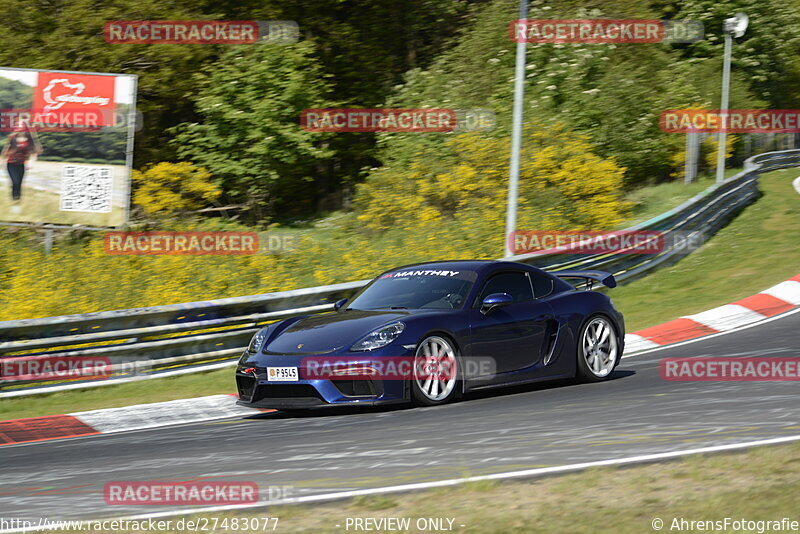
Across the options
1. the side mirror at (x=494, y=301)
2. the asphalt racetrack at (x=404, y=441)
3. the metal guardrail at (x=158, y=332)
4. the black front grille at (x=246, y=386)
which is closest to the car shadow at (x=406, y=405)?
the asphalt racetrack at (x=404, y=441)

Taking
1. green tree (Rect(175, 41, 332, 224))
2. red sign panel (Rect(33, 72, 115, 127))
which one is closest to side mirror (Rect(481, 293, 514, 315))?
red sign panel (Rect(33, 72, 115, 127))

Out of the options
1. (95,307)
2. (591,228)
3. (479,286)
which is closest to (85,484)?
(479,286)

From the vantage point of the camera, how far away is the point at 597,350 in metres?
10.1

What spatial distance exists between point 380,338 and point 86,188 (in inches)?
495

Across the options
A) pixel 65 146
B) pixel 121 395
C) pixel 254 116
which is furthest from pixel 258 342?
pixel 254 116

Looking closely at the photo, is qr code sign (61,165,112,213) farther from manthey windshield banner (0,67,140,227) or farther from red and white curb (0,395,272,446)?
red and white curb (0,395,272,446)

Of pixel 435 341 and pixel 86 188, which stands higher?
pixel 86 188

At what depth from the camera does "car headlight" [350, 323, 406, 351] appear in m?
8.50

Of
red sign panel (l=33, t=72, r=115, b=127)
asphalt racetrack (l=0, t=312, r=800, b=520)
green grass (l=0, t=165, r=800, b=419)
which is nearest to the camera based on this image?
asphalt racetrack (l=0, t=312, r=800, b=520)

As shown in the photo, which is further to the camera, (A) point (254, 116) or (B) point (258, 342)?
(A) point (254, 116)

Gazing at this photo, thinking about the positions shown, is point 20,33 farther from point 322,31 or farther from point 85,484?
point 85,484

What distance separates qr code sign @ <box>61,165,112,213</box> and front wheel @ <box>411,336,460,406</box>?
12.2m

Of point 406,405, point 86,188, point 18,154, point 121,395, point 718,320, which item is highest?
point 18,154

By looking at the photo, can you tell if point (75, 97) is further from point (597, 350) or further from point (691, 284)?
point (597, 350)
